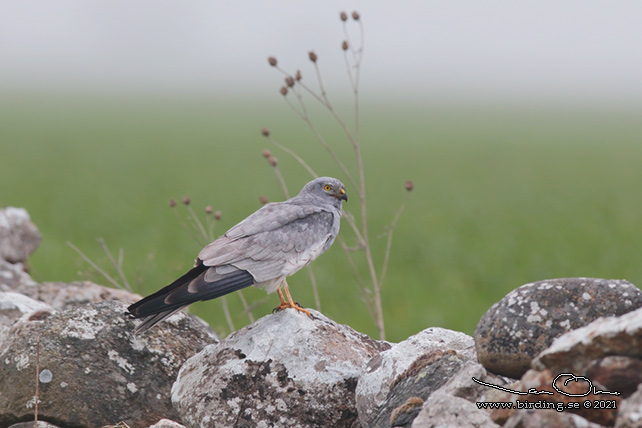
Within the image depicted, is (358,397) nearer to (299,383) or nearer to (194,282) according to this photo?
(299,383)

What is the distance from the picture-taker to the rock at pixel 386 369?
14.1ft

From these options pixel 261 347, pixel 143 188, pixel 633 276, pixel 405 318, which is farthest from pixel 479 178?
pixel 261 347

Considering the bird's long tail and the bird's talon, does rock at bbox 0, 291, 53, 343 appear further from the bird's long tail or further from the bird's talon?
the bird's talon

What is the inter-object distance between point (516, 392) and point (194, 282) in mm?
2220

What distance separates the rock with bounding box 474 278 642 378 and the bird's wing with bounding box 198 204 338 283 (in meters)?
1.68

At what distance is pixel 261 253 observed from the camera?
16.3 feet

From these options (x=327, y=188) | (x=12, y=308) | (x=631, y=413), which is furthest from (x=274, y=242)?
(x=631, y=413)

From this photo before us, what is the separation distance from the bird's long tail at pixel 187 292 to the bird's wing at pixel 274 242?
0.07m

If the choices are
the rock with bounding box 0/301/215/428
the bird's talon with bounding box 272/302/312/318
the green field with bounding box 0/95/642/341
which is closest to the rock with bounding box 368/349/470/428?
the bird's talon with bounding box 272/302/312/318

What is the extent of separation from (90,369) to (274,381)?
136cm

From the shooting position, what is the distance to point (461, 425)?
10.5 ft

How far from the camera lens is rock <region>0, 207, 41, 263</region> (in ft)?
31.0

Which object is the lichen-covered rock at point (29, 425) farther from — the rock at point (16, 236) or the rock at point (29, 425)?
the rock at point (16, 236)

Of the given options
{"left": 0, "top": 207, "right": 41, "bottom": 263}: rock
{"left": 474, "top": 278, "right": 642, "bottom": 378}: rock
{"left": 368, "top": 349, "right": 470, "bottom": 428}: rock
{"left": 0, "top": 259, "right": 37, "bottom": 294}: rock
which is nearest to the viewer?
{"left": 474, "top": 278, "right": 642, "bottom": 378}: rock
